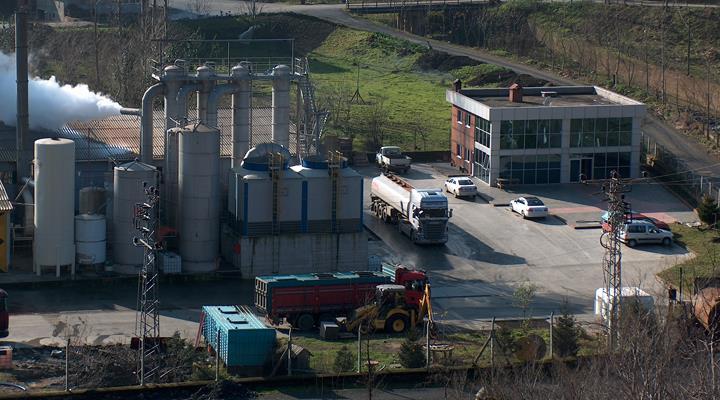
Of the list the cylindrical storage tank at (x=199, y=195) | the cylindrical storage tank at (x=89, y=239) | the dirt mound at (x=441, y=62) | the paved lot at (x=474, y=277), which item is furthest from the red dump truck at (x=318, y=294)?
the dirt mound at (x=441, y=62)

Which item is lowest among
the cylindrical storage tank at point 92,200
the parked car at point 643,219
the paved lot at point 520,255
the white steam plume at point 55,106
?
the paved lot at point 520,255

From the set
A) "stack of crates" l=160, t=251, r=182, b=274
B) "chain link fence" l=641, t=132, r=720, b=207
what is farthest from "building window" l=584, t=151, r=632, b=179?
"stack of crates" l=160, t=251, r=182, b=274

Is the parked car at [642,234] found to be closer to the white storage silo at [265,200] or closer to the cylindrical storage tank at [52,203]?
the white storage silo at [265,200]

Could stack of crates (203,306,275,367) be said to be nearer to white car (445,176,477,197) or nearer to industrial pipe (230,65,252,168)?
industrial pipe (230,65,252,168)

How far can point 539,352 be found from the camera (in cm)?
3553

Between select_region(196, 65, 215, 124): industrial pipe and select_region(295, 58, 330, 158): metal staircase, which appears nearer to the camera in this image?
select_region(196, 65, 215, 124): industrial pipe

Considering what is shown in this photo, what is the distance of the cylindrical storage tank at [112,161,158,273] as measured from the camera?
42.9 m

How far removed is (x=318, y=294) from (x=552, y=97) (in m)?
24.8

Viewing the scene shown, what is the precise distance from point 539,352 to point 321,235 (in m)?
10.5

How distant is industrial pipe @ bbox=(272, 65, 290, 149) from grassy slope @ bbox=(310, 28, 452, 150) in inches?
657

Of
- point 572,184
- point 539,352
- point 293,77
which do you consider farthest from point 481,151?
point 539,352

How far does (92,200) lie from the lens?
43.7 meters

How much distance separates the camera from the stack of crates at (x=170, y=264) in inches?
1689

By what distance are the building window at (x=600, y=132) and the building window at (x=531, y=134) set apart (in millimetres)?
664
